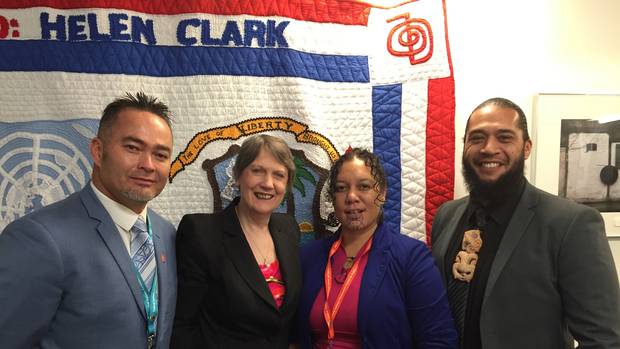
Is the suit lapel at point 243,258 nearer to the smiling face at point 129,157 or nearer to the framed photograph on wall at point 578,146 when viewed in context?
the smiling face at point 129,157

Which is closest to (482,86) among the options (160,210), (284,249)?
(284,249)

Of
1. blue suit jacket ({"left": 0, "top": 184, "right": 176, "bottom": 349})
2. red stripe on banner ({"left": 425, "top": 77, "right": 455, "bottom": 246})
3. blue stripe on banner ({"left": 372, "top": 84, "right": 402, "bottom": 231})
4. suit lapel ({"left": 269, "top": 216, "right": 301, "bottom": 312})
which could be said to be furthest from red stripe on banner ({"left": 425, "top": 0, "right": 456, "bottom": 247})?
blue suit jacket ({"left": 0, "top": 184, "right": 176, "bottom": 349})

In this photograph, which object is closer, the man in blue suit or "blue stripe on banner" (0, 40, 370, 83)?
the man in blue suit

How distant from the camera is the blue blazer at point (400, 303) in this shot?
4.51ft

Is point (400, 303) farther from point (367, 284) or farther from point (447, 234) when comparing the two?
point (447, 234)

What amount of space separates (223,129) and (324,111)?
0.46 meters

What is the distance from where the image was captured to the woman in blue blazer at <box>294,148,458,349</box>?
138 centimetres

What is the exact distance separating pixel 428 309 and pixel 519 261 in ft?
1.11

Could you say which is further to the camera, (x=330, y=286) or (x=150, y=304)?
(x=330, y=286)

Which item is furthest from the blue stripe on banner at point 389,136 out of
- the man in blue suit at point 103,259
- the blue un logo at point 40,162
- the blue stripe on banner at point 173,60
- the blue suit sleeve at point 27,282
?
the blue suit sleeve at point 27,282

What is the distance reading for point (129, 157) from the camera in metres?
1.17

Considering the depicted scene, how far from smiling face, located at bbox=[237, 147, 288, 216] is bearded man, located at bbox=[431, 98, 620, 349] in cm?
70

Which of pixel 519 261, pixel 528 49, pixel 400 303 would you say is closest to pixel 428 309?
pixel 400 303

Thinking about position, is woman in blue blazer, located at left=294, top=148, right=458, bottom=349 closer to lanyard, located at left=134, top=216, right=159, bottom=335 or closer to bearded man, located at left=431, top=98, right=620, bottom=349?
bearded man, located at left=431, top=98, right=620, bottom=349
